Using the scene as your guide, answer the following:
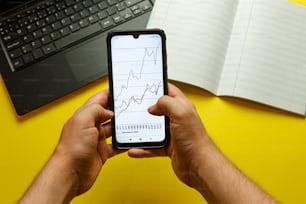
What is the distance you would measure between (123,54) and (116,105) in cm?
8

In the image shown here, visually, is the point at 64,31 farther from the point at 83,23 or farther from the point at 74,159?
the point at 74,159

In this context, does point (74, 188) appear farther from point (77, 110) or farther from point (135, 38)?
point (135, 38)

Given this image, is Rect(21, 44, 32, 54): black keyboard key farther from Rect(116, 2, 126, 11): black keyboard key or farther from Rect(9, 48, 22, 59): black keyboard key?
Rect(116, 2, 126, 11): black keyboard key

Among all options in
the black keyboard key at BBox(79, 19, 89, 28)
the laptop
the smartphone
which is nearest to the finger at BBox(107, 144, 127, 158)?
the smartphone

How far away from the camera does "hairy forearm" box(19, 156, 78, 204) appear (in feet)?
2.15

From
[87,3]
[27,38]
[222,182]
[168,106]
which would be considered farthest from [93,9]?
[222,182]

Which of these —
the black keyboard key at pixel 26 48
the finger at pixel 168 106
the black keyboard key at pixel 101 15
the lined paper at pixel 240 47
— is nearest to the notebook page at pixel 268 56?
the lined paper at pixel 240 47

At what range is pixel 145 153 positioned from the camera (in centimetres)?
71

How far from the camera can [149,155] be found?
713mm

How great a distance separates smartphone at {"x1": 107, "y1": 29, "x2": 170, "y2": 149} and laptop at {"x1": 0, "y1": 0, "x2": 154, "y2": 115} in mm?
75

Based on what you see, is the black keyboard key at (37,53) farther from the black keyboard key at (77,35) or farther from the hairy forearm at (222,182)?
the hairy forearm at (222,182)

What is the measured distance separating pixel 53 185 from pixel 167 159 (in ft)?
0.59

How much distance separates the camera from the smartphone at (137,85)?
0.70 m

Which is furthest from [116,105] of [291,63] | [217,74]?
[291,63]
